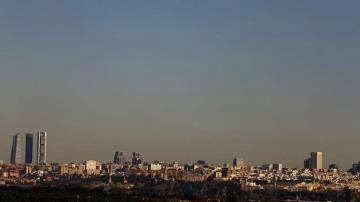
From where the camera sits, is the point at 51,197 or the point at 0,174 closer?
the point at 51,197

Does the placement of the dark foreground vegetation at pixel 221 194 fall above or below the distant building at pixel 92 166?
below

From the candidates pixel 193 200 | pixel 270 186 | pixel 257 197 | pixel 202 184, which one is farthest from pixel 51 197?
pixel 270 186

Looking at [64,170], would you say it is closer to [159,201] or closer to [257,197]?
[257,197]

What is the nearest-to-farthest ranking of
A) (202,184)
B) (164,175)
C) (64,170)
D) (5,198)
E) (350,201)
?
(5,198) < (350,201) < (202,184) < (164,175) < (64,170)

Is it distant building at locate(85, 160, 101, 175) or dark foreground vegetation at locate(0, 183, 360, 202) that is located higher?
distant building at locate(85, 160, 101, 175)

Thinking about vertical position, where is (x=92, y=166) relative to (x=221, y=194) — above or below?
above

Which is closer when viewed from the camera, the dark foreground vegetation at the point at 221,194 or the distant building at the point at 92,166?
the dark foreground vegetation at the point at 221,194

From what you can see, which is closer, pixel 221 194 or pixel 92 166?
pixel 221 194

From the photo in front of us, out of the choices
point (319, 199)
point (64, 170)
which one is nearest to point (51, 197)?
point (319, 199)

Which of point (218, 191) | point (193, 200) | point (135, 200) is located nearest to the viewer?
point (135, 200)

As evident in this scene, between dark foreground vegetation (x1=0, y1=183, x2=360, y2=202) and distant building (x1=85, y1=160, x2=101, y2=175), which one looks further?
distant building (x1=85, y1=160, x2=101, y2=175)
